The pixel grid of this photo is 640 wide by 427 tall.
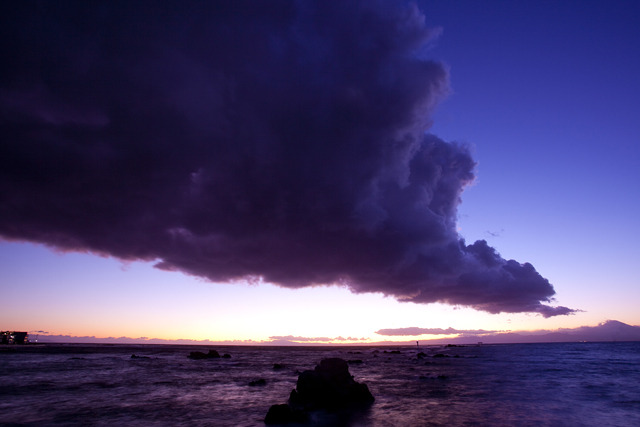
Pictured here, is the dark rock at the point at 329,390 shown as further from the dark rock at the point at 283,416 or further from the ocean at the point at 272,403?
the dark rock at the point at 283,416

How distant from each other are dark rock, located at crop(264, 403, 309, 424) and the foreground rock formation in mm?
3659

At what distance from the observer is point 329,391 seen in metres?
25.9

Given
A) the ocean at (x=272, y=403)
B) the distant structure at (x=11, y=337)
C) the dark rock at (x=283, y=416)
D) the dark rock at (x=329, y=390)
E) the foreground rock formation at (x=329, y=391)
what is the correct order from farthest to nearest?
the distant structure at (x=11, y=337) < the dark rock at (x=329, y=390) < the foreground rock formation at (x=329, y=391) < the ocean at (x=272, y=403) < the dark rock at (x=283, y=416)

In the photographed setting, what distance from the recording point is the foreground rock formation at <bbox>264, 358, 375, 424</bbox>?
2503cm

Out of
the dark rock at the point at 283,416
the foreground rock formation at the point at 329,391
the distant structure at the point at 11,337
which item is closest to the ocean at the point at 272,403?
the dark rock at the point at 283,416

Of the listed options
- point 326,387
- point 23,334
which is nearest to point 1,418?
point 326,387

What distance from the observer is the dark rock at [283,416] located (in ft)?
64.5

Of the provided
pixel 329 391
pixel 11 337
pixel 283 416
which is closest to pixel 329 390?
pixel 329 391

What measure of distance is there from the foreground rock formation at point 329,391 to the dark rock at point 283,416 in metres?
3.66

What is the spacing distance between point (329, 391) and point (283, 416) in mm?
6965

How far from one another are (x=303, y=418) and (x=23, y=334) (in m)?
209

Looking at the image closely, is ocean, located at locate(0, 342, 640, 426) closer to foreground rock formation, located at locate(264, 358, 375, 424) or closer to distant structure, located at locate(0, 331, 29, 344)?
foreground rock formation, located at locate(264, 358, 375, 424)

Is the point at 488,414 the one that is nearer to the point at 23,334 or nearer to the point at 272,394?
the point at 272,394

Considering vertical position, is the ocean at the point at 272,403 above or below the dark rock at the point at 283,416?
below
